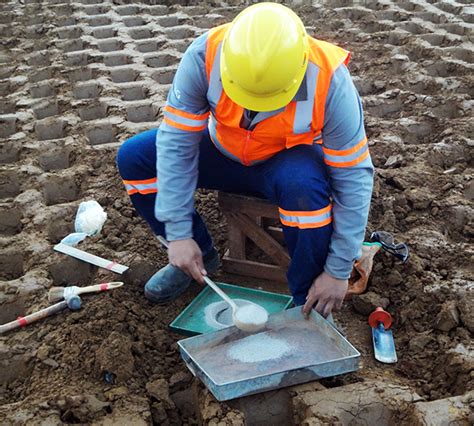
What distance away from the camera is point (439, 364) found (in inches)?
79.6

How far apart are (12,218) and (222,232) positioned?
102 cm

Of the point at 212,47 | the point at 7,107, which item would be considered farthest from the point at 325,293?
the point at 7,107

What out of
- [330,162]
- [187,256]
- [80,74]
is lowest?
[80,74]

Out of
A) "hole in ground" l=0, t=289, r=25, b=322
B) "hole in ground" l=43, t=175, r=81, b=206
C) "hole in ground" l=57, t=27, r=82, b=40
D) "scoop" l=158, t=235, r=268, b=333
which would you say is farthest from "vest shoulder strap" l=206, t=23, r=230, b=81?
"hole in ground" l=57, t=27, r=82, b=40

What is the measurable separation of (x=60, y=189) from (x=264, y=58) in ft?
5.65

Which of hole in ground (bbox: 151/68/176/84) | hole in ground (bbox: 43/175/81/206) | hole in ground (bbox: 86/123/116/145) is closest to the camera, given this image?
hole in ground (bbox: 43/175/81/206)

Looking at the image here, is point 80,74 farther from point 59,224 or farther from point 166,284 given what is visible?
point 166,284

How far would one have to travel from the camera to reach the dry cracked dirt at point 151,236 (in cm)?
189

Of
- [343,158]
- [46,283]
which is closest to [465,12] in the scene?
[343,158]

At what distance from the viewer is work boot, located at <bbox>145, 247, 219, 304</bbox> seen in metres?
2.36

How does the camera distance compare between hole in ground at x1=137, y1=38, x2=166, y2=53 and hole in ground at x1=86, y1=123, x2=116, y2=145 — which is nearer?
hole in ground at x1=86, y1=123, x2=116, y2=145

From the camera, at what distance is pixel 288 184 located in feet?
6.54

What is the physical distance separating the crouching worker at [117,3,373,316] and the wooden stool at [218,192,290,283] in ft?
0.46

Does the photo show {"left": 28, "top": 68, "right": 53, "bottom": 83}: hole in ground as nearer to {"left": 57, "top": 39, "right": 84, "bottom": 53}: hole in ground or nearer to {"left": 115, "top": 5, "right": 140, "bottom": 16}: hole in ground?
{"left": 57, "top": 39, "right": 84, "bottom": 53}: hole in ground
